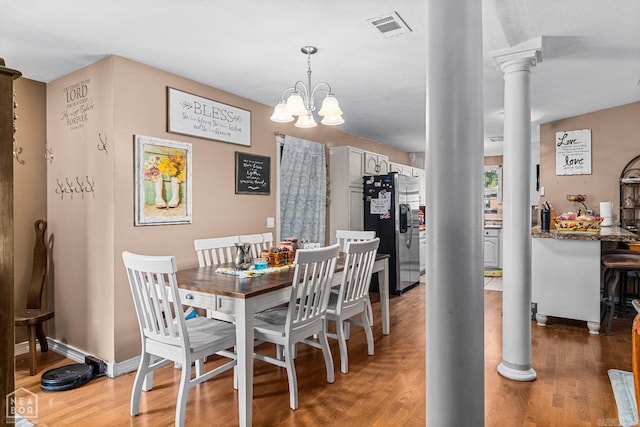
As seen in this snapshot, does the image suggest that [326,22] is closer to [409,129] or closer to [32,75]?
[32,75]

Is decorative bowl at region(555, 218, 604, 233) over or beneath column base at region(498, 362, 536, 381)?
over

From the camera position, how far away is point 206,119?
11.6 ft

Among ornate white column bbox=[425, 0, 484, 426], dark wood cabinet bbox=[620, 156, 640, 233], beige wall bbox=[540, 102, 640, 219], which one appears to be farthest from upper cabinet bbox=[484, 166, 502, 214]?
ornate white column bbox=[425, 0, 484, 426]

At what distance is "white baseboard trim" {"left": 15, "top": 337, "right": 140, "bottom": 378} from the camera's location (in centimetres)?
286

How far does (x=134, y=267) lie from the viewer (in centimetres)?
214

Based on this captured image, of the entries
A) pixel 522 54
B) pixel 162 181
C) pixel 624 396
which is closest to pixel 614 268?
pixel 624 396

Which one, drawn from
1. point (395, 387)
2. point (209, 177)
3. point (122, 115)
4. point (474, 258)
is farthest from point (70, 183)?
point (474, 258)

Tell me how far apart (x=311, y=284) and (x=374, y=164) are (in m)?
3.82

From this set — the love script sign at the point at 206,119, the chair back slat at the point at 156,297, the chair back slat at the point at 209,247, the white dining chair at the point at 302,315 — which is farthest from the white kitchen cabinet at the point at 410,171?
the chair back slat at the point at 156,297

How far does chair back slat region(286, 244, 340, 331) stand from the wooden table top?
112 millimetres

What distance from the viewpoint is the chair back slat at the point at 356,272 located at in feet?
9.48

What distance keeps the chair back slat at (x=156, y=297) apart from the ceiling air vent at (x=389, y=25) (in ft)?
6.02

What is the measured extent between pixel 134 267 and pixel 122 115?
1.37 m

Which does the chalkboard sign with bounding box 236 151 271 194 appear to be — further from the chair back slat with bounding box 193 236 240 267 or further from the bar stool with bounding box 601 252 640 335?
the bar stool with bounding box 601 252 640 335
